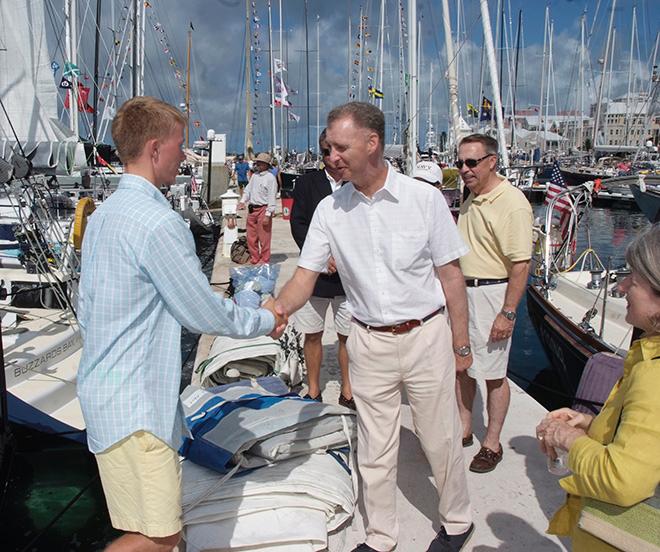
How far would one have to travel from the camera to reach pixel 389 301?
2.52 metres

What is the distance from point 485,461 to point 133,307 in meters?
2.44

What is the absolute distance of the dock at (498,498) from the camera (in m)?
2.84

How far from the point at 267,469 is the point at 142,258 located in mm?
1608

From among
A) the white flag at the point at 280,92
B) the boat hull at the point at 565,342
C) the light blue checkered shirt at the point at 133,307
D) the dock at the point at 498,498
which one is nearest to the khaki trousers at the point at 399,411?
the dock at the point at 498,498

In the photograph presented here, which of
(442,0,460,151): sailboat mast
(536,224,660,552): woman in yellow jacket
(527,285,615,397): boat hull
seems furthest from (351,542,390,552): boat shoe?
(442,0,460,151): sailboat mast

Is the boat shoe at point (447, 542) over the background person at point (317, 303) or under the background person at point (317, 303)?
under

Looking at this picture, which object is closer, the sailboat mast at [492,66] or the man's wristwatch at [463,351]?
the man's wristwatch at [463,351]

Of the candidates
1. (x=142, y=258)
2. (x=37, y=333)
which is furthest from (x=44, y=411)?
(x=142, y=258)

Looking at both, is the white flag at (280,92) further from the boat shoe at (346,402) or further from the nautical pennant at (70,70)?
the boat shoe at (346,402)

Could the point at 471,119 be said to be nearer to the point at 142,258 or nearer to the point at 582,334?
the point at 582,334

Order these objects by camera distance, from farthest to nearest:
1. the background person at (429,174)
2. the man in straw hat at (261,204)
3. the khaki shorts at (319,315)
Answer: the man in straw hat at (261,204), the background person at (429,174), the khaki shorts at (319,315)

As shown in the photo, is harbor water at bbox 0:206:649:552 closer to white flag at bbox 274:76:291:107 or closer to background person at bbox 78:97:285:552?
background person at bbox 78:97:285:552

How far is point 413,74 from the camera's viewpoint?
1361 cm

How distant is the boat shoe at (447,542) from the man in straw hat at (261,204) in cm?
775
